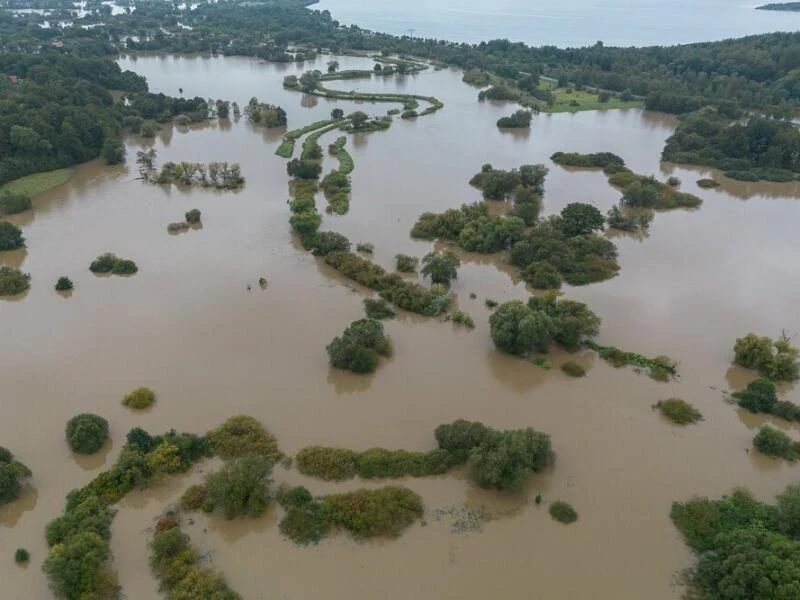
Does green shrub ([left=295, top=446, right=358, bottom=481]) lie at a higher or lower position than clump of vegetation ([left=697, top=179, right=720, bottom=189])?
lower

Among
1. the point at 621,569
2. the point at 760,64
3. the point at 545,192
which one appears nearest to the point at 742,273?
the point at 545,192

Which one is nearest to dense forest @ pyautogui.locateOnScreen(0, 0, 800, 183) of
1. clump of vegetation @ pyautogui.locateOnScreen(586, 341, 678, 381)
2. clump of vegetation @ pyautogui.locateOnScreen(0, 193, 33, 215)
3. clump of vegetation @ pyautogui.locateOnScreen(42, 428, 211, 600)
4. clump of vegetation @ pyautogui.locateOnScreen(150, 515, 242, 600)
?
clump of vegetation @ pyautogui.locateOnScreen(0, 193, 33, 215)

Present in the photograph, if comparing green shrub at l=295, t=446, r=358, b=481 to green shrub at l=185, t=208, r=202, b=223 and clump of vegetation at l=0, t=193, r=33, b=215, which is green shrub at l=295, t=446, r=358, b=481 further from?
clump of vegetation at l=0, t=193, r=33, b=215

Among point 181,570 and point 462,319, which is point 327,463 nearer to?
point 181,570

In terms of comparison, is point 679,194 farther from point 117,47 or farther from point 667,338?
point 117,47

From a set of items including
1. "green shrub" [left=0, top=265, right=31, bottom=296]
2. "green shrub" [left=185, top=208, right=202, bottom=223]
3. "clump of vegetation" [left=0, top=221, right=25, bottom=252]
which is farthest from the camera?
"green shrub" [left=185, top=208, right=202, bottom=223]

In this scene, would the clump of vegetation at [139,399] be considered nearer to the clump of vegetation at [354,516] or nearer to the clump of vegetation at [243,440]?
the clump of vegetation at [243,440]
